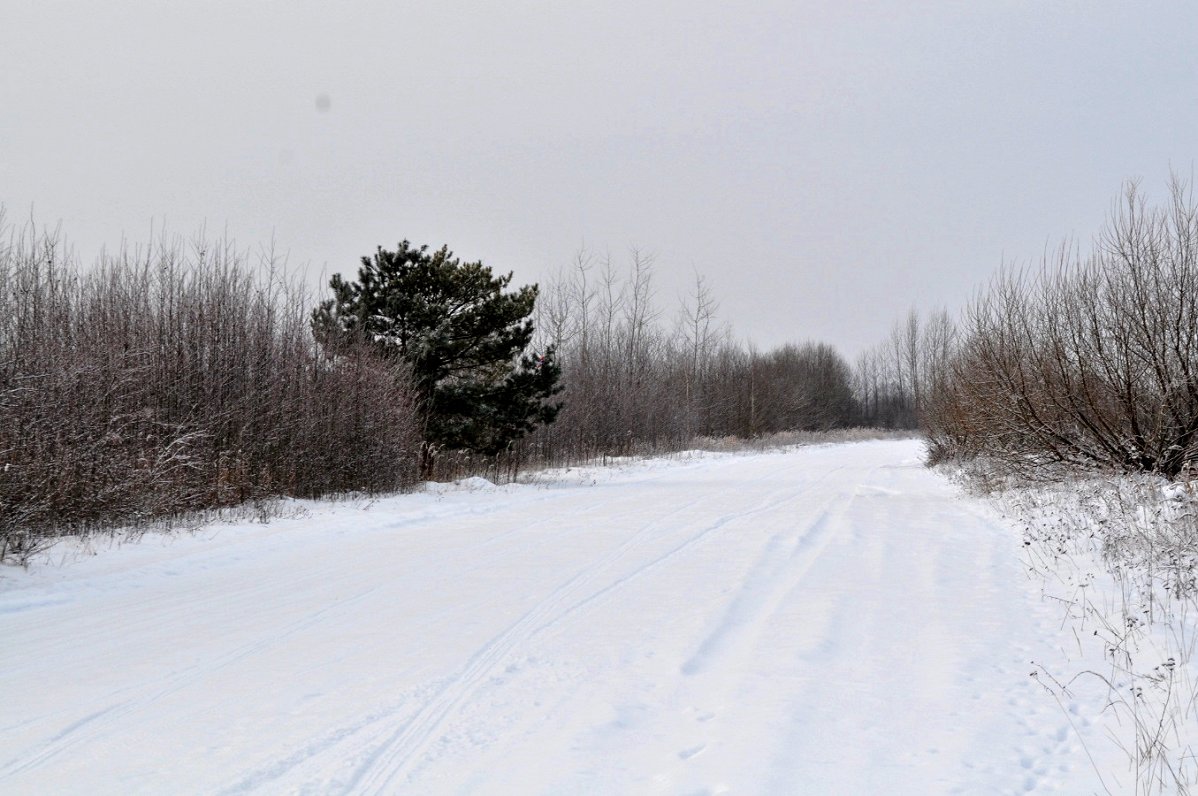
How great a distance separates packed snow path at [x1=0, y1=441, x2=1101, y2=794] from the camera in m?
3.45

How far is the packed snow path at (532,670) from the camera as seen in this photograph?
3445 millimetres

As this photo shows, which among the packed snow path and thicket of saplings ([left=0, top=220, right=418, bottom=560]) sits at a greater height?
thicket of saplings ([left=0, top=220, right=418, bottom=560])

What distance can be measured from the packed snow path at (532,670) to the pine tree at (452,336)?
10.4 metres

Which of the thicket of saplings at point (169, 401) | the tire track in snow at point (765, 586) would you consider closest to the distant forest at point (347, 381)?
the thicket of saplings at point (169, 401)

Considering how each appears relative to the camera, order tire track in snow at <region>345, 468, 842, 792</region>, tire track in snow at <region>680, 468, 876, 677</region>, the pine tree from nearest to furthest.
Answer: tire track in snow at <region>345, 468, 842, 792</region> < tire track in snow at <region>680, 468, 876, 677</region> < the pine tree

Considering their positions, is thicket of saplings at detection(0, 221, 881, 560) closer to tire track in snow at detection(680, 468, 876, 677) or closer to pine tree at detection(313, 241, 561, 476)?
pine tree at detection(313, 241, 561, 476)

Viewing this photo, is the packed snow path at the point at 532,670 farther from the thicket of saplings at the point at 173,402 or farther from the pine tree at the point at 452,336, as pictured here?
the pine tree at the point at 452,336

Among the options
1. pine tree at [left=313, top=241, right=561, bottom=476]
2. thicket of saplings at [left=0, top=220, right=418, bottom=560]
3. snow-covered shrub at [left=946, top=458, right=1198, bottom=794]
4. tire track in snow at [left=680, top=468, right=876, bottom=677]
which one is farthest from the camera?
pine tree at [left=313, top=241, right=561, bottom=476]

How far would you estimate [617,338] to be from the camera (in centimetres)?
4988

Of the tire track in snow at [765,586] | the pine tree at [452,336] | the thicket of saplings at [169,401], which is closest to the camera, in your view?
the tire track in snow at [765,586]

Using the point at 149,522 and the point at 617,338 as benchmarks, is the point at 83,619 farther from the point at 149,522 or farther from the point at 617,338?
the point at 617,338

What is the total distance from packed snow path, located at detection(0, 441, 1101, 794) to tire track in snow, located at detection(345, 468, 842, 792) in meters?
0.02

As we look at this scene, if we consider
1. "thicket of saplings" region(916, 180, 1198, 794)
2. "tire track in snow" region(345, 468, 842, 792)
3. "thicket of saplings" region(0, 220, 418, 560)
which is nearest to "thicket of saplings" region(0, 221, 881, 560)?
"thicket of saplings" region(0, 220, 418, 560)

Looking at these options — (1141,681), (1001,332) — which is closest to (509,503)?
(1001,332)
